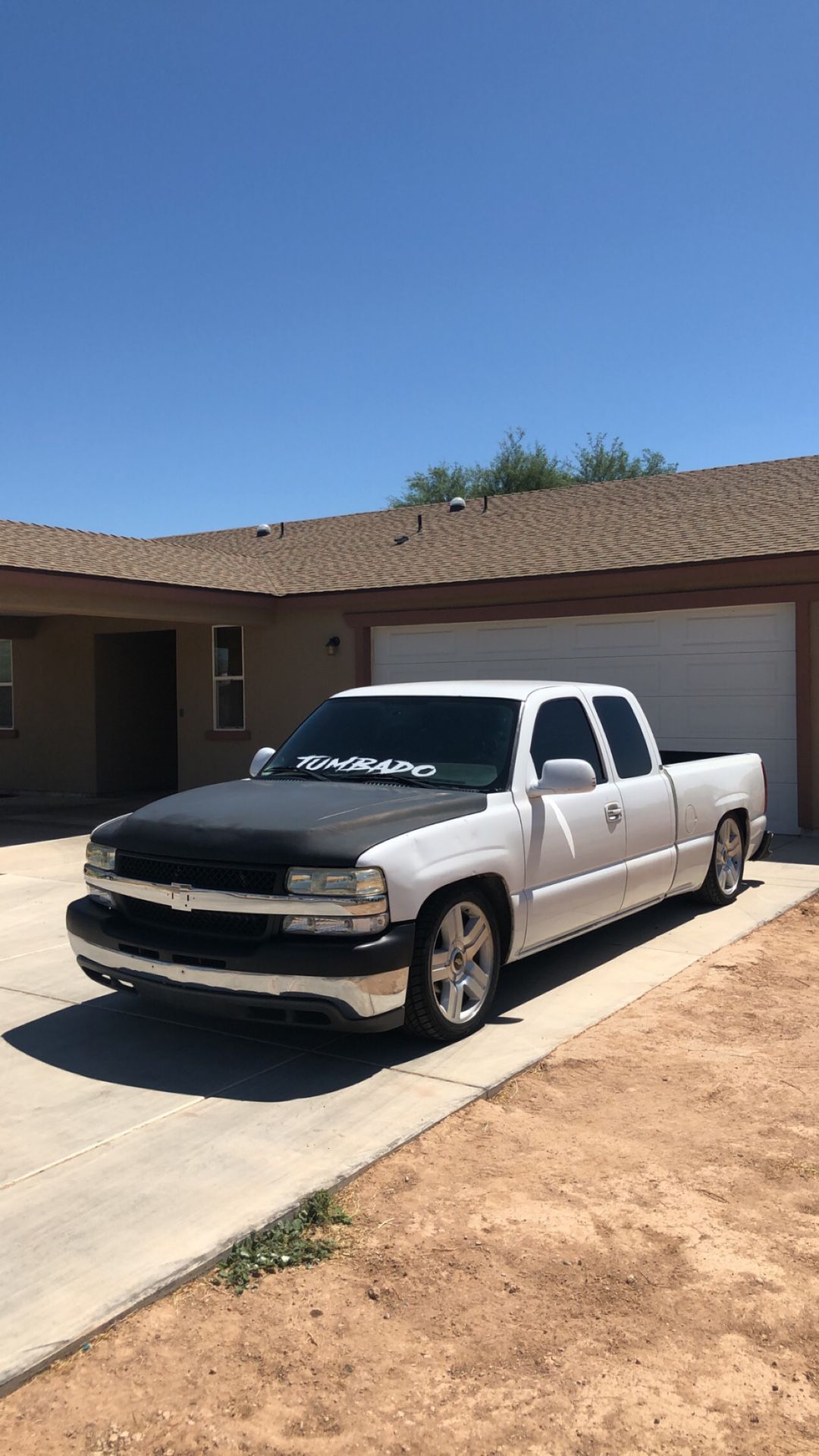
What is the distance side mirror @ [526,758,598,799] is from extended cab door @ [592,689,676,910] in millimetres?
1067

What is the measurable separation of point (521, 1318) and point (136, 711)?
56.5 ft

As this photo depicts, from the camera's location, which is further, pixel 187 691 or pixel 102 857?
pixel 187 691

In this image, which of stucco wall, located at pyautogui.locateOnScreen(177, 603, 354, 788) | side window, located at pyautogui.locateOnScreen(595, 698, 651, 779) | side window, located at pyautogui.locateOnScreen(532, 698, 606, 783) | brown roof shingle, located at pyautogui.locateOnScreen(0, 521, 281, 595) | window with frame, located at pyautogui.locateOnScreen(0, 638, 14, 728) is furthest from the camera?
window with frame, located at pyautogui.locateOnScreen(0, 638, 14, 728)

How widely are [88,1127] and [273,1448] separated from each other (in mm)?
2165

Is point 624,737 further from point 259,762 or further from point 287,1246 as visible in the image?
point 287,1246

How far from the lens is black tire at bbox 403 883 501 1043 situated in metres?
5.43

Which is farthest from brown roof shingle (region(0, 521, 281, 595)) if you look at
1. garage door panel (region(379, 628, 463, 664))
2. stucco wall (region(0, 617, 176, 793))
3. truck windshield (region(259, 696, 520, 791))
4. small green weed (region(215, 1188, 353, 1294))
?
small green weed (region(215, 1188, 353, 1294))

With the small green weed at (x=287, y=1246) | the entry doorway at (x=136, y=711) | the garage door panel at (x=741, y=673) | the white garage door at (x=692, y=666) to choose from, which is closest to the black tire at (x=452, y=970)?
the small green weed at (x=287, y=1246)

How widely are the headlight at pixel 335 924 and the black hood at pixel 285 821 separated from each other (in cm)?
25

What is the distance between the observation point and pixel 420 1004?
545 cm

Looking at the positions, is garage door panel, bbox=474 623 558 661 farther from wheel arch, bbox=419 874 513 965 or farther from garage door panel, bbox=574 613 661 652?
wheel arch, bbox=419 874 513 965

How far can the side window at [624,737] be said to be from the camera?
7.51 meters

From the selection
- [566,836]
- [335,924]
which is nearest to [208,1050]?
[335,924]

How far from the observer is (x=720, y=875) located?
8.93m
